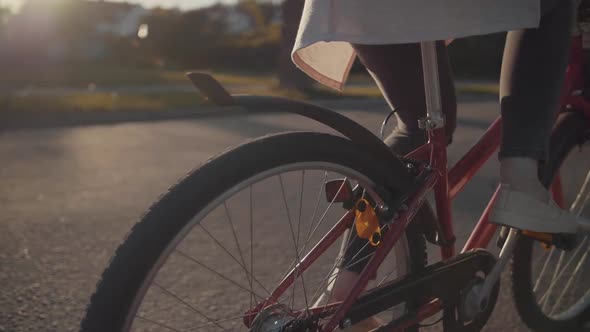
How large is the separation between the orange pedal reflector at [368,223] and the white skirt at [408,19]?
0.35 meters

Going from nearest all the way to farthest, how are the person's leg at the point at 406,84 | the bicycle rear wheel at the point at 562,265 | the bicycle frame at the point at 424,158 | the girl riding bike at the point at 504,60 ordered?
the bicycle frame at the point at 424,158
the girl riding bike at the point at 504,60
the person's leg at the point at 406,84
the bicycle rear wheel at the point at 562,265

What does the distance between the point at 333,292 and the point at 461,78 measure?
21.8 metres

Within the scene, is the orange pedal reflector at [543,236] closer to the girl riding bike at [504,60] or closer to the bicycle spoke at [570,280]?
the girl riding bike at [504,60]

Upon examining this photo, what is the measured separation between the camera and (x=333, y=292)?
1.57 metres

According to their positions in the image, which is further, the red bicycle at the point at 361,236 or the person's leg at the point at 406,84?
the person's leg at the point at 406,84

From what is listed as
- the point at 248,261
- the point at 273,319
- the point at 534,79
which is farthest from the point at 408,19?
the point at 248,261

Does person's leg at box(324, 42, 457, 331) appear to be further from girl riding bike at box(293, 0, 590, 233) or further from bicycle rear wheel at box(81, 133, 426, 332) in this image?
bicycle rear wheel at box(81, 133, 426, 332)

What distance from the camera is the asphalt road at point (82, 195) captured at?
254cm

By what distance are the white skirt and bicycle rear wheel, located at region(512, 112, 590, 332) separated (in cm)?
60

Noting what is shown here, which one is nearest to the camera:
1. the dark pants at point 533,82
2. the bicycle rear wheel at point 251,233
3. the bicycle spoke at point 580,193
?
the bicycle rear wheel at point 251,233

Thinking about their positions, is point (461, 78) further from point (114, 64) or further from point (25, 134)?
point (25, 134)

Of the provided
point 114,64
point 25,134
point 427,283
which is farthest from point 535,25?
point 114,64

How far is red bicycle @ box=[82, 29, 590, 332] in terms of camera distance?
118cm

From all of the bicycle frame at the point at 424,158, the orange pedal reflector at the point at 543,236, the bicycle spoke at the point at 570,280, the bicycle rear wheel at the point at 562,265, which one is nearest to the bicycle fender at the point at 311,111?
the bicycle frame at the point at 424,158
